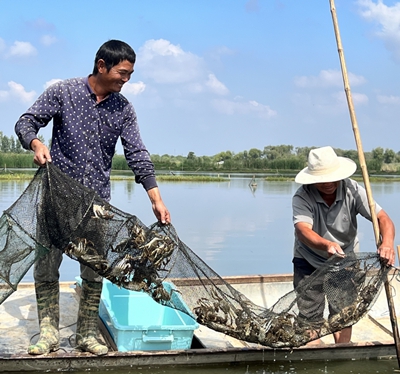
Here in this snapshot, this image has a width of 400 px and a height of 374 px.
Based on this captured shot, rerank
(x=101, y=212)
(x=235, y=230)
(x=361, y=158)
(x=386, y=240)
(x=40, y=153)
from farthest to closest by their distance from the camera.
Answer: (x=235, y=230)
(x=361, y=158)
(x=386, y=240)
(x=101, y=212)
(x=40, y=153)

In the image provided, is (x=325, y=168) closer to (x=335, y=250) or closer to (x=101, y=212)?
(x=335, y=250)

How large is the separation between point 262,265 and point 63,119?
16.2ft

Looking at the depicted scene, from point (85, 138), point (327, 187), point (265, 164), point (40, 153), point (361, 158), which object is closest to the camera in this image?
point (40, 153)

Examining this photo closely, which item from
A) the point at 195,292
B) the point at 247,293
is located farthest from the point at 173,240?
the point at 247,293

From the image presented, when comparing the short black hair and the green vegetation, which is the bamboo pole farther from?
the green vegetation

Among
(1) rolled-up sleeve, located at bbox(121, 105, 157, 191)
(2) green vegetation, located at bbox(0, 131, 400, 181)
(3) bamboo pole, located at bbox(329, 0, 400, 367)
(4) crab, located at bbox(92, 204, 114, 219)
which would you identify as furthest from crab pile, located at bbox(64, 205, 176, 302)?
(2) green vegetation, located at bbox(0, 131, 400, 181)

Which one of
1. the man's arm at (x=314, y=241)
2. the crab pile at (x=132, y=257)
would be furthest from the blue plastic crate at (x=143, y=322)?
the man's arm at (x=314, y=241)

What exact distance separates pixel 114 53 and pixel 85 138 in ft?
1.64

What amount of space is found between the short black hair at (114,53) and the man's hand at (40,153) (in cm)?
55

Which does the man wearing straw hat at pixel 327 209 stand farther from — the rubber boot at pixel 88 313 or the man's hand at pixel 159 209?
the rubber boot at pixel 88 313

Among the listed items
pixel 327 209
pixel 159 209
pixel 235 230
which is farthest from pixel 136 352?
pixel 235 230

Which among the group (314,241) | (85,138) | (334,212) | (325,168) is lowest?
(314,241)

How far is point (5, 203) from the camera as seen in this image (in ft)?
42.8

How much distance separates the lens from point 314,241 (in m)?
3.44
